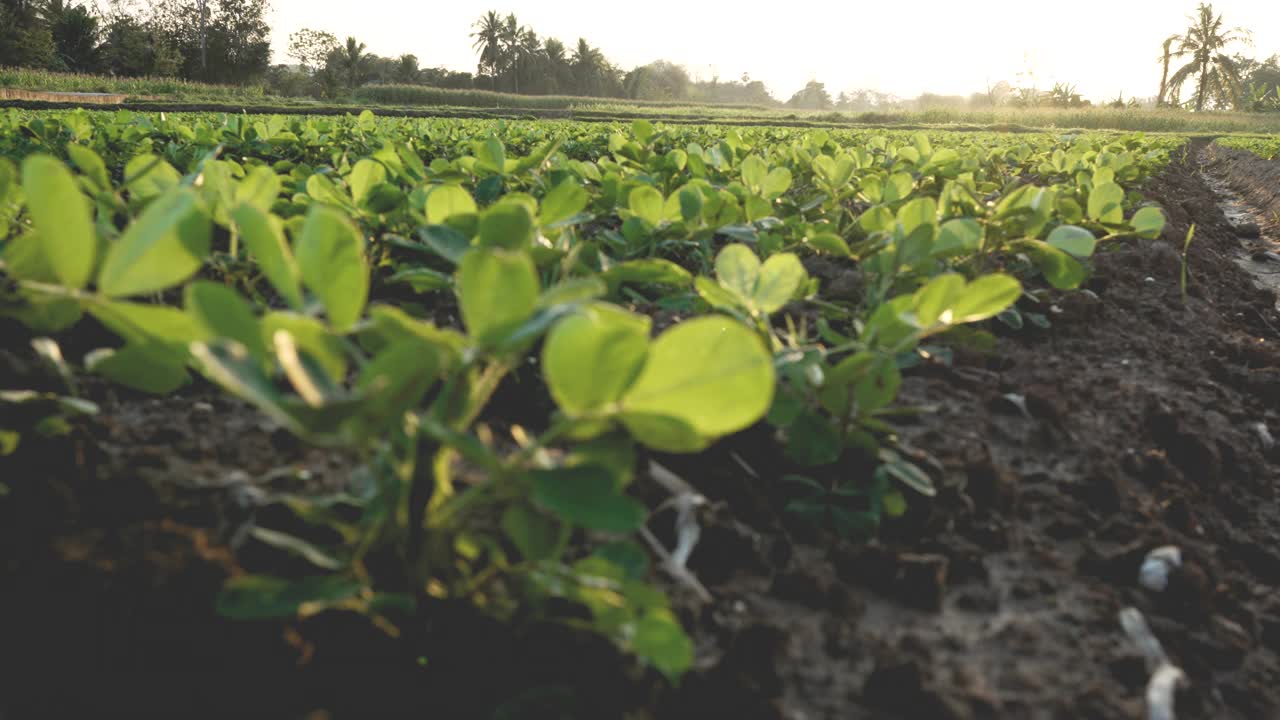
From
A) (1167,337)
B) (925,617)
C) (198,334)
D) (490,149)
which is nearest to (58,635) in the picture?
(198,334)

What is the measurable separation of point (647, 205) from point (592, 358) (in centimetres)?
92

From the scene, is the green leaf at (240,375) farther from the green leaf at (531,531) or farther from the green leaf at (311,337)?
the green leaf at (531,531)

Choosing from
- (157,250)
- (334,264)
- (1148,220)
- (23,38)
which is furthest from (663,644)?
(23,38)

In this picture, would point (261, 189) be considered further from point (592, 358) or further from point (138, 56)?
point (138, 56)

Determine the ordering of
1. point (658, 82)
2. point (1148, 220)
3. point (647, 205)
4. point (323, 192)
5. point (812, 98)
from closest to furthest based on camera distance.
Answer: point (323, 192) → point (647, 205) → point (1148, 220) → point (658, 82) → point (812, 98)

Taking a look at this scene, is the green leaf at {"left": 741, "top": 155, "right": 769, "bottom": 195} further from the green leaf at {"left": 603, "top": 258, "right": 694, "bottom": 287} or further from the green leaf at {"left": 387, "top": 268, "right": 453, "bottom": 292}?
the green leaf at {"left": 387, "top": 268, "right": 453, "bottom": 292}

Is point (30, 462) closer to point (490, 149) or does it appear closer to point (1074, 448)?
point (490, 149)

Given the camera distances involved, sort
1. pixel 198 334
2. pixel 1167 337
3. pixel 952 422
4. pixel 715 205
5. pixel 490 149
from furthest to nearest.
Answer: pixel 1167 337, pixel 490 149, pixel 715 205, pixel 952 422, pixel 198 334

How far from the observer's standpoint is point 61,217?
596 mm

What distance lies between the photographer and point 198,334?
0.66 meters

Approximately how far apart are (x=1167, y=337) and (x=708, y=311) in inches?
62.5

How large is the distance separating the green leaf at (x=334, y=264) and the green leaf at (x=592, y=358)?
7.3 inches

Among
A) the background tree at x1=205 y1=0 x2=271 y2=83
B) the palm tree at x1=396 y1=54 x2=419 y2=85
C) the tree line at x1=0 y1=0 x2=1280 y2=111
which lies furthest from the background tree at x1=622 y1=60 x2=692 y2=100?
the background tree at x1=205 y1=0 x2=271 y2=83

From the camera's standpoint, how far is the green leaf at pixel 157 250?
60cm
